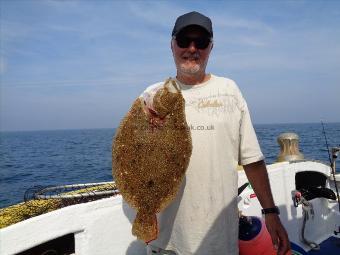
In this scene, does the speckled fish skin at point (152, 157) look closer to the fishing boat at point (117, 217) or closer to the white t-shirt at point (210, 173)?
the white t-shirt at point (210, 173)

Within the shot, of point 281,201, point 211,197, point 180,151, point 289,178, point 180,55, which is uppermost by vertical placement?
point 180,55

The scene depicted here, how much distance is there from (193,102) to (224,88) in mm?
252

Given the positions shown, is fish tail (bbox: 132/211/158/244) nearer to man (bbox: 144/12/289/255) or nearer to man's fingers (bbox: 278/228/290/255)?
man (bbox: 144/12/289/255)

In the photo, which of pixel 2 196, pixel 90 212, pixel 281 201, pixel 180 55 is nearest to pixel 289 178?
pixel 281 201

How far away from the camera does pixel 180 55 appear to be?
2.43 meters

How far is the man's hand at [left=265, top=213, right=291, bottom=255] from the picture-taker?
2.47 metres

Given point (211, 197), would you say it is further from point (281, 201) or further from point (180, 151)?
point (281, 201)

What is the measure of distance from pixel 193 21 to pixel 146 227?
4.76 ft

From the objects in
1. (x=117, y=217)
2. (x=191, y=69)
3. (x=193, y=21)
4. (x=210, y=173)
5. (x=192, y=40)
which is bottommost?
(x=117, y=217)

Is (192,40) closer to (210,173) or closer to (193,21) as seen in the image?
(193,21)

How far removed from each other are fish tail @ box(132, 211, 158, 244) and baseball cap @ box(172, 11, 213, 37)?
1.31 metres

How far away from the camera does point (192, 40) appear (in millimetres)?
2393

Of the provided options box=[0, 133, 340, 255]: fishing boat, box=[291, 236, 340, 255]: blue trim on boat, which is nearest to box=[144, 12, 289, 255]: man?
box=[0, 133, 340, 255]: fishing boat

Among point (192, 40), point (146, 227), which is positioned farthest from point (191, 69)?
point (146, 227)
